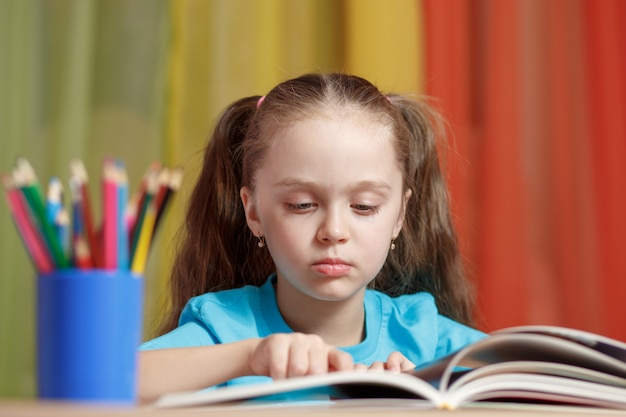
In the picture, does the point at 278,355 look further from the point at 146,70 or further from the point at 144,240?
the point at 146,70

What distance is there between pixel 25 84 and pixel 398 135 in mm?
997

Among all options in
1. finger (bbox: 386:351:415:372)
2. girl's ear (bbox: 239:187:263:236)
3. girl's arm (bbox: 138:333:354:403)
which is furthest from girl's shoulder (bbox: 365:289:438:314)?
girl's arm (bbox: 138:333:354:403)

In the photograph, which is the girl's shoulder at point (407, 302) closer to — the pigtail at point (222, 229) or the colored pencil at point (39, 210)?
the pigtail at point (222, 229)

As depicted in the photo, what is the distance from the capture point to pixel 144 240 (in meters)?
0.50

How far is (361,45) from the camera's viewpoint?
5.68 ft

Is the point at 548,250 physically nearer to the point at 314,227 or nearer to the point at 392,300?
the point at 392,300

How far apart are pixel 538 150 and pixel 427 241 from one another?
0.62 m

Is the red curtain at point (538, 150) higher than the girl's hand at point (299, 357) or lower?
higher

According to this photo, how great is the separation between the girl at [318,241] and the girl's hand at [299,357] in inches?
2.4

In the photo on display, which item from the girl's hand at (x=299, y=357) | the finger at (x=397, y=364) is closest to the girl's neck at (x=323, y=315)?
the finger at (x=397, y=364)

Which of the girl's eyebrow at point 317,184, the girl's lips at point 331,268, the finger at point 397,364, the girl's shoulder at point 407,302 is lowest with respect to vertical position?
the finger at point 397,364

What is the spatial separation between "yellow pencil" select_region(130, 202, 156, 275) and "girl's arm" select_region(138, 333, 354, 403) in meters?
0.15

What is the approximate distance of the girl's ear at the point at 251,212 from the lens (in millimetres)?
1115

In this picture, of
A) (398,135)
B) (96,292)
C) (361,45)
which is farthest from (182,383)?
(361,45)
